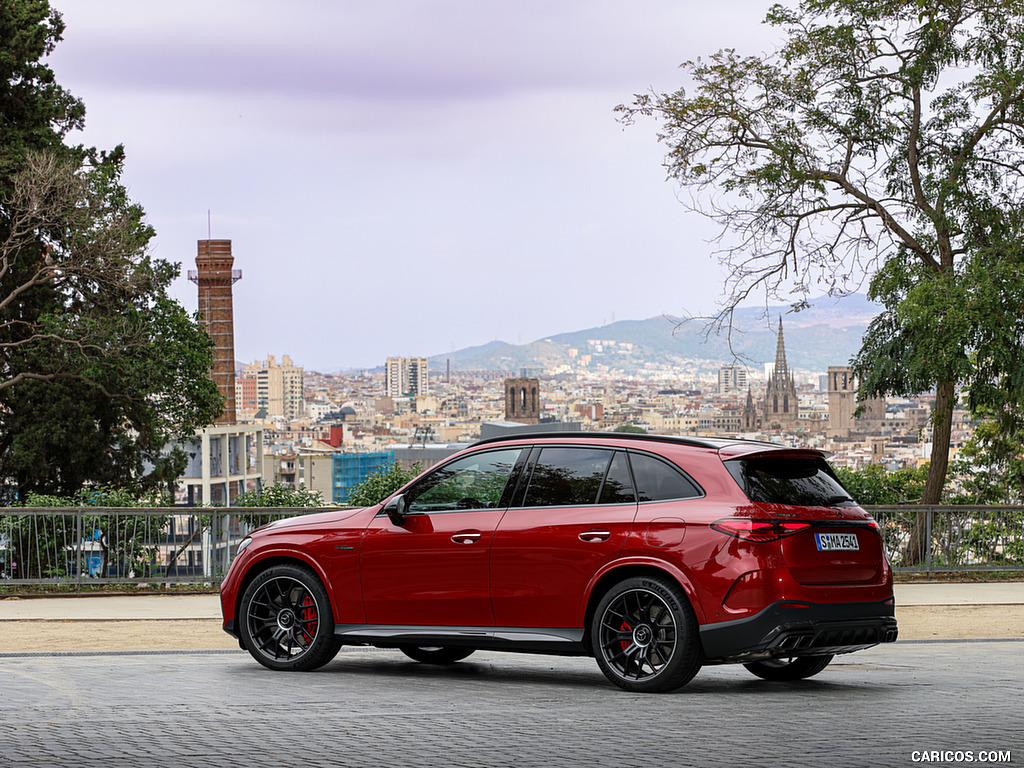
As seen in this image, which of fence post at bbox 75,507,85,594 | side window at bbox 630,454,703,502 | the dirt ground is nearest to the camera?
side window at bbox 630,454,703,502

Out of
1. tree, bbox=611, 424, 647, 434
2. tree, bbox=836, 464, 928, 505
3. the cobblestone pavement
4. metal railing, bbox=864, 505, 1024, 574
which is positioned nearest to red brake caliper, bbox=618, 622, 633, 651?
the cobblestone pavement

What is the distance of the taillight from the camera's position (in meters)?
8.04

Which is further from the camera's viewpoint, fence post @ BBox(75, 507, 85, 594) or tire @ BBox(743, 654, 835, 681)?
fence post @ BBox(75, 507, 85, 594)

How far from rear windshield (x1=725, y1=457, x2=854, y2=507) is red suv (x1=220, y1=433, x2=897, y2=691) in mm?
14

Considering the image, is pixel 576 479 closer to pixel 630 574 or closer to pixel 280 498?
pixel 630 574

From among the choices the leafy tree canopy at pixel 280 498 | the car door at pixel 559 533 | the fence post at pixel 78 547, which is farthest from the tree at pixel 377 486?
the car door at pixel 559 533

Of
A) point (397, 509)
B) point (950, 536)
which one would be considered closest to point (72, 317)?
point (950, 536)

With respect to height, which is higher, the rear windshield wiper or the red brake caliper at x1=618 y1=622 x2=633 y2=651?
the rear windshield wiper

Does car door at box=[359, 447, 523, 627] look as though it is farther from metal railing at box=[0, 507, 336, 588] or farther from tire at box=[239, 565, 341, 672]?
metal railing at box=[0, 507, 336, 588]

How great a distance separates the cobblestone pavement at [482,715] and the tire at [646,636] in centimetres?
18

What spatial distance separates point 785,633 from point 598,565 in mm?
1269

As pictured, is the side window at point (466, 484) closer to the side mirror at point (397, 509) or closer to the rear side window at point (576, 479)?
the side mirror at point (397, 509)

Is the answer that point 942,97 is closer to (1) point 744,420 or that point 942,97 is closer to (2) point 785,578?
(2) point 785,578

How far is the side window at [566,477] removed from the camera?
8.80 metres
